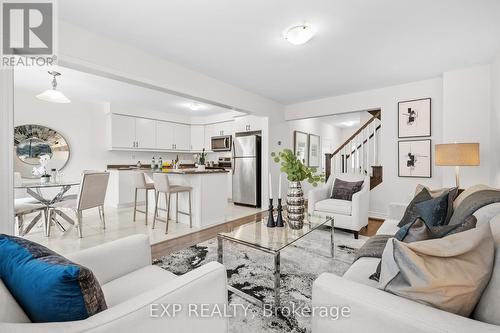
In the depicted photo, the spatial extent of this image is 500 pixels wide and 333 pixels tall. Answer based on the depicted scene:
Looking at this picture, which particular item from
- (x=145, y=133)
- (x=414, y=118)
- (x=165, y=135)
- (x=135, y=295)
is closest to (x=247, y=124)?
(x=165, y=135)

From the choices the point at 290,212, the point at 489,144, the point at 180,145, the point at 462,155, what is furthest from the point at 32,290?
the point at 180,145

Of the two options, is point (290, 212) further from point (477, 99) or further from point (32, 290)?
point (477, 99)

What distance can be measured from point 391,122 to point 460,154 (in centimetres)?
151

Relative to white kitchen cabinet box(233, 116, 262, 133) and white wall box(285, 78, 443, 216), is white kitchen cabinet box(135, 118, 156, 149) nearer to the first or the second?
white kitchen cabinet box(233, 116, 262, 133)

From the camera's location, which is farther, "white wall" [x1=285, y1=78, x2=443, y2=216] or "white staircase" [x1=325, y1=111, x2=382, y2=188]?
"white staircase" [x1=325, y1=111, x2=382, y2=188]

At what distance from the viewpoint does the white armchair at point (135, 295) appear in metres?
0.65

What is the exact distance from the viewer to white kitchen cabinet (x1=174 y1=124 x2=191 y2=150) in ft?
21.3

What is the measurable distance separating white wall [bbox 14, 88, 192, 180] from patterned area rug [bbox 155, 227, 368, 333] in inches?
157

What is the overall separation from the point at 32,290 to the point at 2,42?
2.33m

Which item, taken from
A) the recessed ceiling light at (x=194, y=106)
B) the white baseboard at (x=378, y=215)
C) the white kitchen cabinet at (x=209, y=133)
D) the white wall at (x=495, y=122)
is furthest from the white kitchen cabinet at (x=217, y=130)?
the white wall at (x=495, y=122)

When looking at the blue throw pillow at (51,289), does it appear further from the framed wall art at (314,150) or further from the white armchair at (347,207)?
the framed wall art at (314,150)

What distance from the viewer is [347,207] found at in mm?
3066

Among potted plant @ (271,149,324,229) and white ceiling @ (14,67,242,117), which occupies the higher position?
white ceiling @ (14,67,242,117)

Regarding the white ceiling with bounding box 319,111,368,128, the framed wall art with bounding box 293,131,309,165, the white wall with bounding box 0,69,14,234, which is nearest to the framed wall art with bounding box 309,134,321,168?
the framed wall art with bounding box 293,131,309,165
